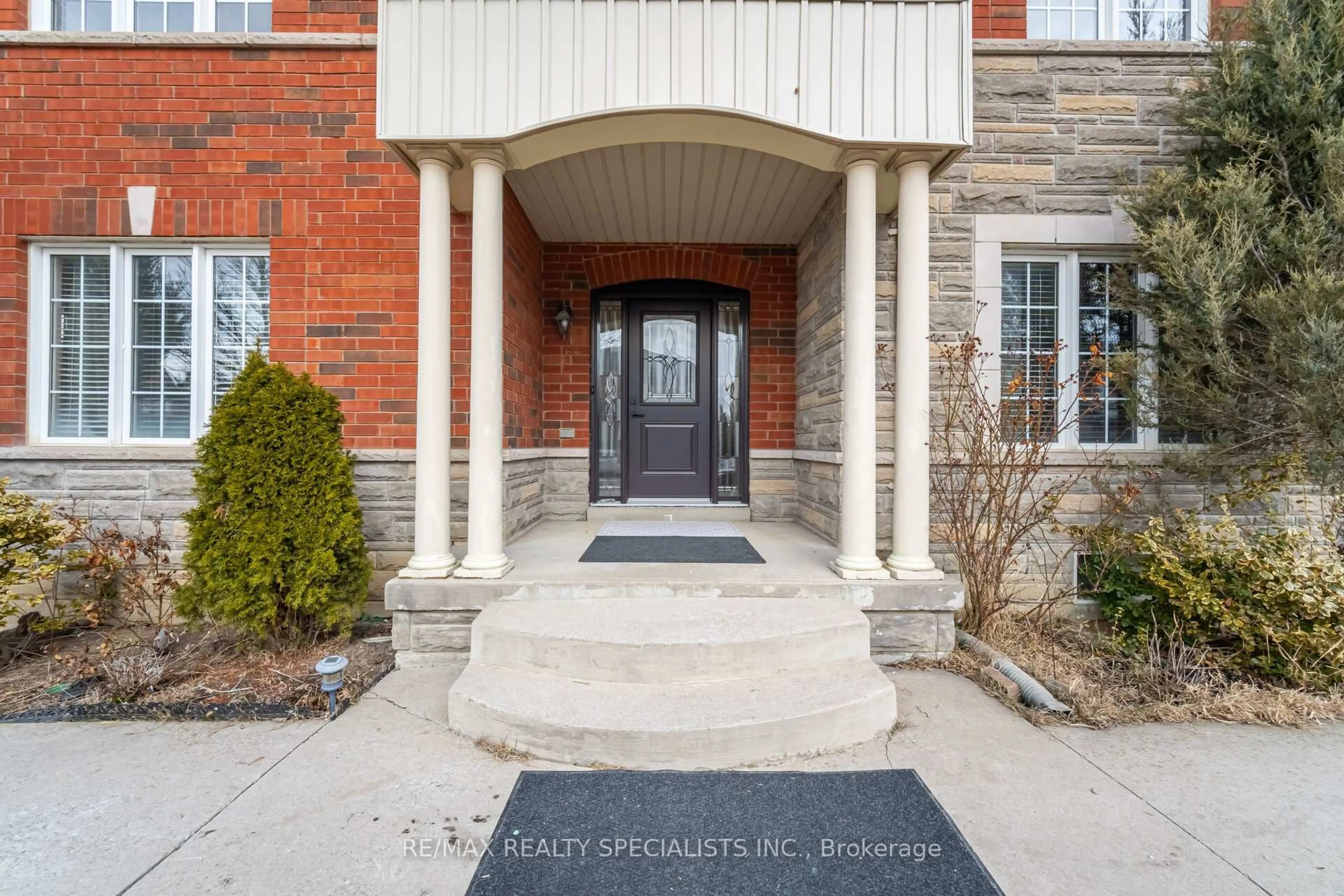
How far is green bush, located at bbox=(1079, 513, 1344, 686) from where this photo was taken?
9.57ft

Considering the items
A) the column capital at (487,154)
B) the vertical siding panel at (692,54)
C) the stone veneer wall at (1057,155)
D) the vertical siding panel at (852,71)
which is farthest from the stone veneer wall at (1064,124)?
the column capital at (487,154)

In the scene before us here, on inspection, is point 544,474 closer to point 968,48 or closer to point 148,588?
point 148,588

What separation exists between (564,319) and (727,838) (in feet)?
14.0

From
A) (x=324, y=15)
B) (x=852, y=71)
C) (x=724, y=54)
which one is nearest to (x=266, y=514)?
Result: (x=724, y=54)

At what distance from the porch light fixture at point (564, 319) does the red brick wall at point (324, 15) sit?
7.50 ft

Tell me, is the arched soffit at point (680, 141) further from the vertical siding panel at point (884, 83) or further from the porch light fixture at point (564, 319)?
the porch light fixture at point (564, 319)

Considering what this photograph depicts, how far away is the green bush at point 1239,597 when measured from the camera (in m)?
2.92

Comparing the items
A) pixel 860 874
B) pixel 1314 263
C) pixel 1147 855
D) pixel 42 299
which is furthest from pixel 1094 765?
pixel 42 299

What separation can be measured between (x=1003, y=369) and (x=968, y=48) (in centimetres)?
200

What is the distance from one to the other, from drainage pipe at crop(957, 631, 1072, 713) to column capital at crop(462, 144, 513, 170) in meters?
3.70

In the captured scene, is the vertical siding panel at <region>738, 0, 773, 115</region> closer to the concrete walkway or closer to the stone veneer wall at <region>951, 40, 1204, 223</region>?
the stone veneer wall at <region>951, 40, 1204, 223</region>

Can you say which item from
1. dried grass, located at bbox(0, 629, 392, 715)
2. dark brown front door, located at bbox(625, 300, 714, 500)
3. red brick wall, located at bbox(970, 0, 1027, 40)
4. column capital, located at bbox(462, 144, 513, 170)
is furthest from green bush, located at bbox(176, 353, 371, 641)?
red brick wall, located at bbox(970, 0, 1027, 40)

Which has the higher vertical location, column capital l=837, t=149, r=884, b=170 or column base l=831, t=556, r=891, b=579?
column capital l=837, t=149, r=884, b=170

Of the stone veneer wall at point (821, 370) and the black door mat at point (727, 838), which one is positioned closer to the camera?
the black door mat at point (727, 838)
